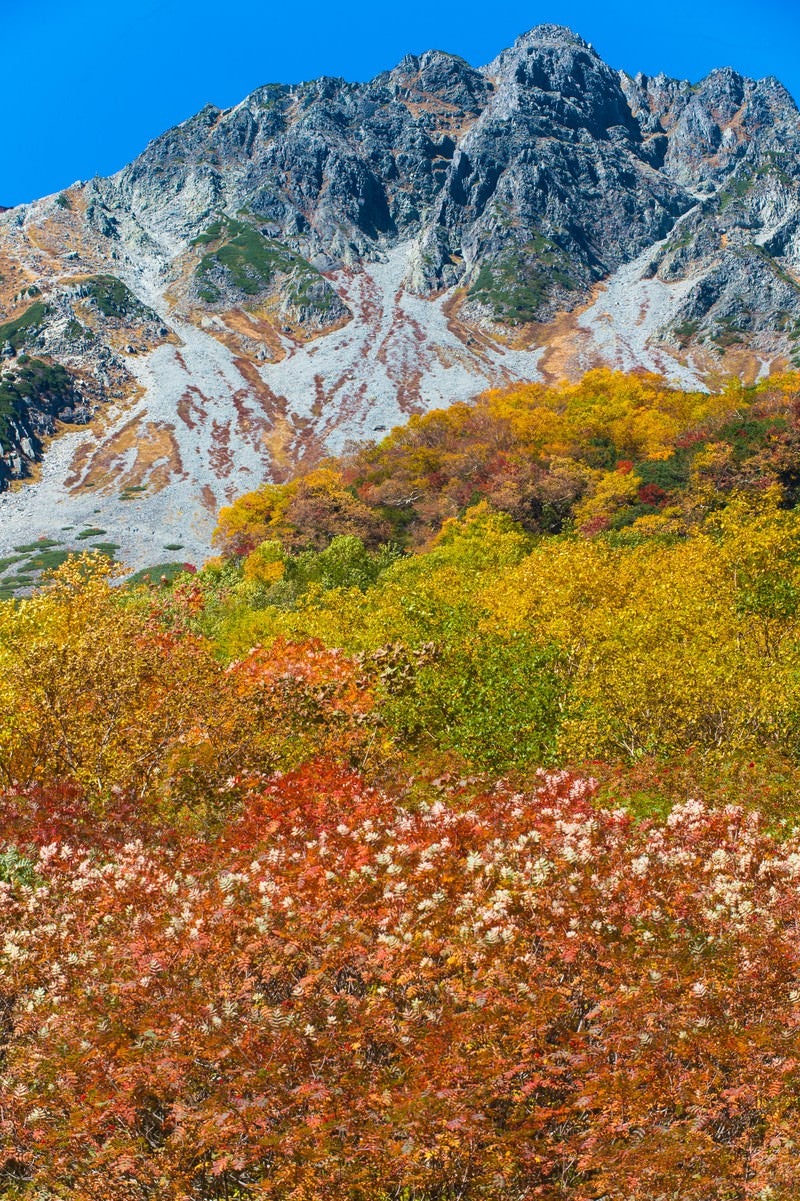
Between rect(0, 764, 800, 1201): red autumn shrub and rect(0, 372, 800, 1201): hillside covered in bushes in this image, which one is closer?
rect(0, 764, 800, 1201): red autumn shrub

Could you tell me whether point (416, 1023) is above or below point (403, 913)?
below

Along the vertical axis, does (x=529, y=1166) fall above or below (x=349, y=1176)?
below

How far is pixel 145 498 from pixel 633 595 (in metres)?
157

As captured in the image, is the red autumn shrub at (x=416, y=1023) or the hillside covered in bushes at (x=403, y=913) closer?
the red autumn shrub at (x=416, y=1023)

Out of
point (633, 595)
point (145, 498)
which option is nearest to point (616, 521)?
point (633, 595)

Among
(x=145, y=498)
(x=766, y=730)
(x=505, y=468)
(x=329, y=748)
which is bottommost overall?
(x=766, y=730)

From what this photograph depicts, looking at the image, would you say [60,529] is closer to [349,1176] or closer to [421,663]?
[421,663]

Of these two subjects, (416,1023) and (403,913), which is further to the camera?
(403,913)

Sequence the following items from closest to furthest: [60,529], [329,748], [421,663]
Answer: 1. [329,748]
2. [421,663]
3. [60,529]

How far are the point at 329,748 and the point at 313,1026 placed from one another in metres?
15.5

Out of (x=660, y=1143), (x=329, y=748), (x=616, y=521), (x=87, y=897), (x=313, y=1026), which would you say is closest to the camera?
(x=660, y=1143)

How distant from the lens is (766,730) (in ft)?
85.3

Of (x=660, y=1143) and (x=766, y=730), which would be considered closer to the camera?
(x=660, y=1143)

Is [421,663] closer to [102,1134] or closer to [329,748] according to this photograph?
[329,748]
